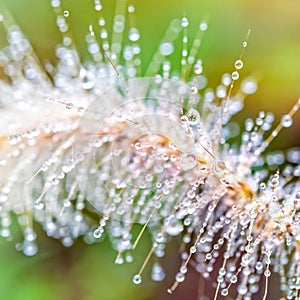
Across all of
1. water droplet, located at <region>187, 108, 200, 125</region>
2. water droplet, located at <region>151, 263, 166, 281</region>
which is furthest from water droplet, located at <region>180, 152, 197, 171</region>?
water droplet, located at <region>151, 263, 166, 281</region>

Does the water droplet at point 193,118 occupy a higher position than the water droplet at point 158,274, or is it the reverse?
the water droplet at point 193,118

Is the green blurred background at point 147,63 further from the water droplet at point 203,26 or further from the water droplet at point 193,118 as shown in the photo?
the water droplet at point 193,118

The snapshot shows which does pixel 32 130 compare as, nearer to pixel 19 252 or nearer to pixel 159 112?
pixel 159 112

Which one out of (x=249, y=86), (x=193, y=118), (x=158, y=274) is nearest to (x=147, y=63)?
(x=249, y=86)

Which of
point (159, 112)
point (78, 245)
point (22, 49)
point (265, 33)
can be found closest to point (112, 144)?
point (159, 112)

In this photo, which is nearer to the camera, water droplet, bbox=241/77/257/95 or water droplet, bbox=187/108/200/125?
water droplet, bbox=187/108/200/125

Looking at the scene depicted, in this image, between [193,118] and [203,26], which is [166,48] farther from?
[193,118]

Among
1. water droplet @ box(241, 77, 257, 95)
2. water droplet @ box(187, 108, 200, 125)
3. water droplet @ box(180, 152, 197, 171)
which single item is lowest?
water droplet @ box(241, 77, 257, 95)

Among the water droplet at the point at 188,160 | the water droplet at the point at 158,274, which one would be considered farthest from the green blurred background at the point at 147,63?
the water droplet at the point at 188,160

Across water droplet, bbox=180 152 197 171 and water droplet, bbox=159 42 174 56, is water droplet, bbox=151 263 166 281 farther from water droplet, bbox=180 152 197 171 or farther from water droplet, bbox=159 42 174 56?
water droplet, bbox=180 152 197 171
